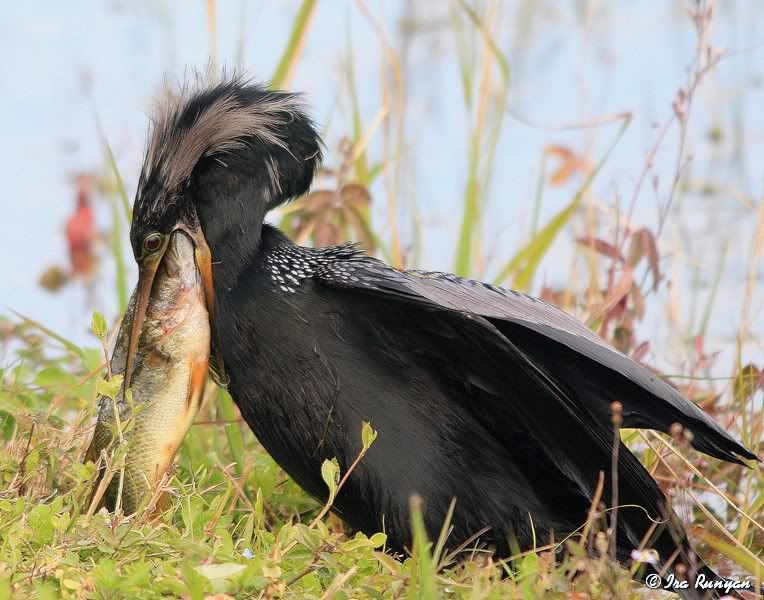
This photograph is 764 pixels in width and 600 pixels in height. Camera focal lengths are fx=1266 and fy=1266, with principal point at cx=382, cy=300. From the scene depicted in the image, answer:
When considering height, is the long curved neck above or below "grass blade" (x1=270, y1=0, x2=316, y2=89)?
below

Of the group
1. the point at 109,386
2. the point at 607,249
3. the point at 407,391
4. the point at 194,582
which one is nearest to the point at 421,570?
the point at 194,582

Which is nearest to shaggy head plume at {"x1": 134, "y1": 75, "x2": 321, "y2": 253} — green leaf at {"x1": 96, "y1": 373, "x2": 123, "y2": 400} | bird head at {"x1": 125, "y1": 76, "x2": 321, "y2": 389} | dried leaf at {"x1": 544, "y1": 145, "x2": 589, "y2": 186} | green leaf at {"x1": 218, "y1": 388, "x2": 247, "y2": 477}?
bird head at {"x1": 125, "y1": 76, "x2": 321, "y2": 389}

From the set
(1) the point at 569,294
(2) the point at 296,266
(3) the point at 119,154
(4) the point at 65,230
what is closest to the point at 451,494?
(2) the point at 296,266

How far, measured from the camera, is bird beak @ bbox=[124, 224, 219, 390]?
331 cm

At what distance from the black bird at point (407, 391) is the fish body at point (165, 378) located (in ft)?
0.13

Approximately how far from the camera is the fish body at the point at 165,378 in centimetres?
323

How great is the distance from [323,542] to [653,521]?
0.90m

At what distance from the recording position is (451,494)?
3.20m

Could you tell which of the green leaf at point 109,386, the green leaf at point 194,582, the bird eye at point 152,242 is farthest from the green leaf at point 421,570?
the bird eye at point 152,242

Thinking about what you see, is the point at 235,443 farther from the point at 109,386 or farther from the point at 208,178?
the point at 109,386

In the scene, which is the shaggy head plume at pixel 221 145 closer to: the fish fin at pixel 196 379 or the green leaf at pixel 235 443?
the fish fin at pixel 196 379

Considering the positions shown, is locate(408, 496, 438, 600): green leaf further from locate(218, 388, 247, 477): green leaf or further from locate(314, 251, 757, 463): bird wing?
locate(218, 388, 247, 477): green leaf

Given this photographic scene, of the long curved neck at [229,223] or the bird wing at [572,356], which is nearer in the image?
the bird wing at [572,356]

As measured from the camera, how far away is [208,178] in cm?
337
